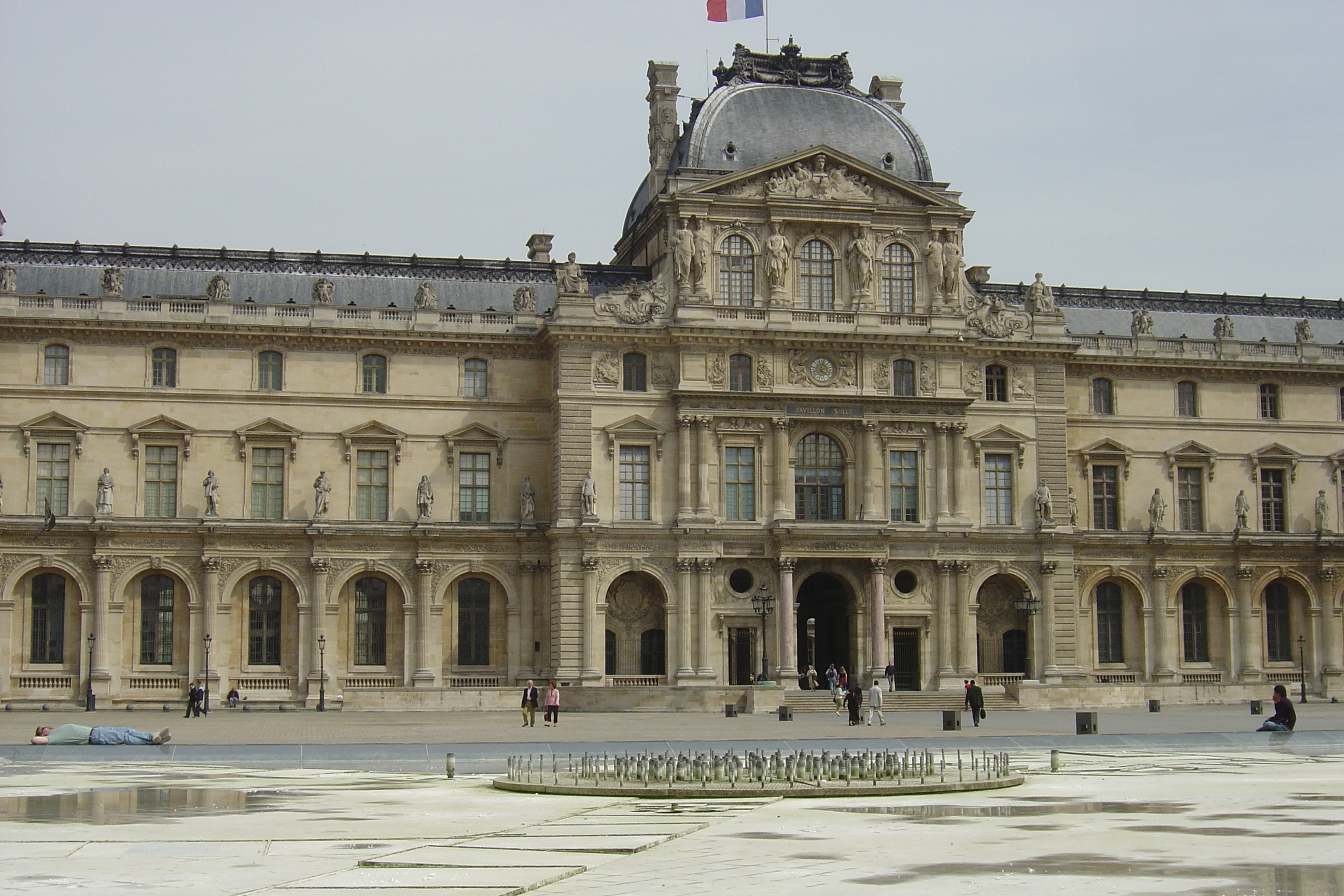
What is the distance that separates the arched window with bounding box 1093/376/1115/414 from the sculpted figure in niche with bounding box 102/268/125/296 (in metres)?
41.8

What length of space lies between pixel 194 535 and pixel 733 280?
23.8 meters

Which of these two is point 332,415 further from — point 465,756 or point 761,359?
point 465,756

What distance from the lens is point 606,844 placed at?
76.7ft

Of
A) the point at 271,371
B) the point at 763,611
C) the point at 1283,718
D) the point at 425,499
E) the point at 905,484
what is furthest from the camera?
the point at 905,484

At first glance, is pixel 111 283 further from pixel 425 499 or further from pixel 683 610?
pixel 683 610

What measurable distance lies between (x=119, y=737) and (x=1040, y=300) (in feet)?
149

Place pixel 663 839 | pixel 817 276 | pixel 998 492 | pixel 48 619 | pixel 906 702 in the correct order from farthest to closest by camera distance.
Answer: pixel 998 492
pixel 817 276
pixel 48 619
pixel 906 702
pixel 663 839

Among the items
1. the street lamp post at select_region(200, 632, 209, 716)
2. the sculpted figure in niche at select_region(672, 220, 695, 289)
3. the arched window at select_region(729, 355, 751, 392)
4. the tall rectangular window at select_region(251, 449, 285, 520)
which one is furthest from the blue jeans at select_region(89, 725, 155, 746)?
the sculpted figure in niche at select_region(672, 220, 695, 289)

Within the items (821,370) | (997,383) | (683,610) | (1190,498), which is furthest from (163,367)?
(1190,498)

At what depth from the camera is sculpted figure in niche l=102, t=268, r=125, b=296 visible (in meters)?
67.8

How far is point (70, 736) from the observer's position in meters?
41.0

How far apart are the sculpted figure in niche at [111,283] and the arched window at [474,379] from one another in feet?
45.9

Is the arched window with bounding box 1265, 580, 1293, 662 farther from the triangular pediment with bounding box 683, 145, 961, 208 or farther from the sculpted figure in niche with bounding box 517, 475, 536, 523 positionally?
the sculpted figure in niche with bounding box 517, 475, 536, 523

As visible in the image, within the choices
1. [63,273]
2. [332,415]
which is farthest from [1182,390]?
[63,273]
